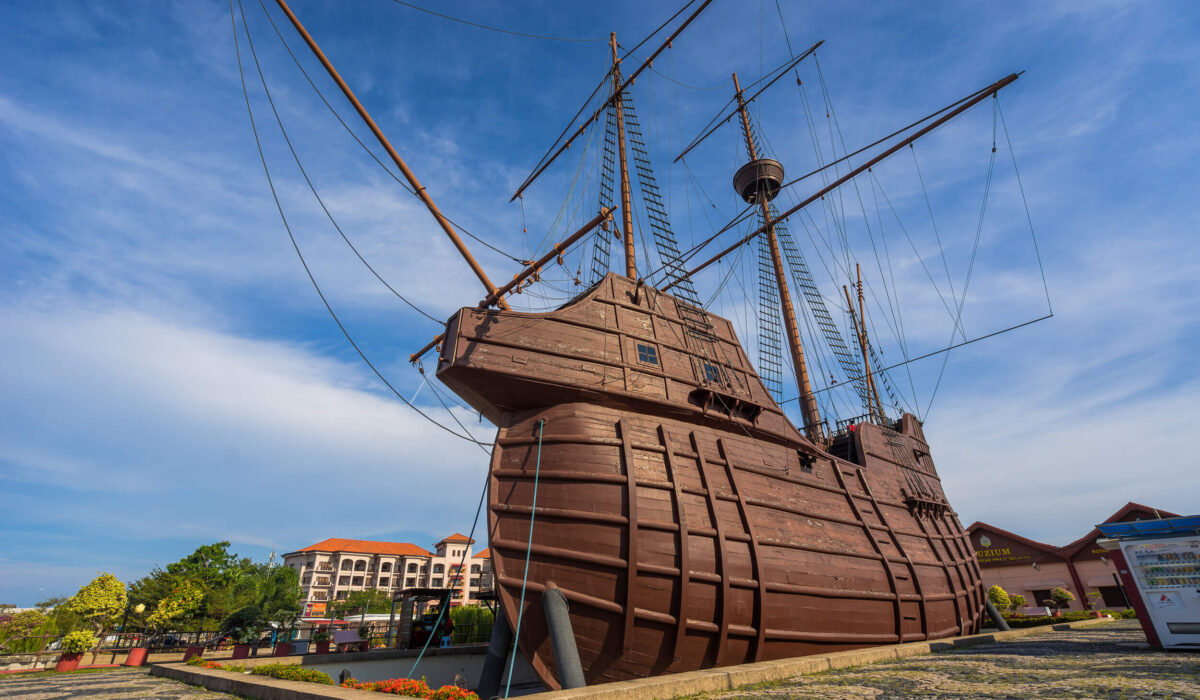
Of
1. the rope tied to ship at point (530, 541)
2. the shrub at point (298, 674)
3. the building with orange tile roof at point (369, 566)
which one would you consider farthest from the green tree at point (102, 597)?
the building with orange tile roof at point (369, 566)

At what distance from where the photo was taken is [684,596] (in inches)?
341

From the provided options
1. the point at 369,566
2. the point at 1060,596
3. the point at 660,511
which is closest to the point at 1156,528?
the point at 660,511

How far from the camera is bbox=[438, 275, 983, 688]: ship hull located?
852 centimetres

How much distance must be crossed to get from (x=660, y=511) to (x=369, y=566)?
256ft

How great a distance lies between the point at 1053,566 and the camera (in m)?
30.7

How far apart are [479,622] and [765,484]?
14.1 metres

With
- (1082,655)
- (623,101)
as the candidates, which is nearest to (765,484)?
(1082,655)

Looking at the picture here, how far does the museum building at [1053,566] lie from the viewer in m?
28.8

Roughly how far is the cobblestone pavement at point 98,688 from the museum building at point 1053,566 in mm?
36392

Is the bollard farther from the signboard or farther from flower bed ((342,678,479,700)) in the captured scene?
flower bed ((342,678,479,700))

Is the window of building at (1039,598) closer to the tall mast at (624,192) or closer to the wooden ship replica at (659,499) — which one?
the wooden ship replica at (659,499)

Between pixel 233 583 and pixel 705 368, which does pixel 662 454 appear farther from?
pixel 233 583

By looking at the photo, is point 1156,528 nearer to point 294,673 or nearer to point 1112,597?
point 294,673

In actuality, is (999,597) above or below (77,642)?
above
